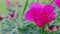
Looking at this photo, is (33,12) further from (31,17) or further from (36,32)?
(36,32)

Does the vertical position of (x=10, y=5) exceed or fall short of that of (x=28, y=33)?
it exceeds it

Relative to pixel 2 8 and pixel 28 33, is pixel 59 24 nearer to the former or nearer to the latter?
pixel 28 33

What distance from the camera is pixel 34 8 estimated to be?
2.12ft

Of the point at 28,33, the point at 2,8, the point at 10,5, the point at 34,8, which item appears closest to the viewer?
the point at 34,8

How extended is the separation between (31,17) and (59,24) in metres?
0.19

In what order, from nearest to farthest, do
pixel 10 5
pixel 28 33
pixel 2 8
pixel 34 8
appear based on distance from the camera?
pixel 34 8, pixel 28 33, pixel 10 5, pixel 2 8

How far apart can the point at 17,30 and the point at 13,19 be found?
0.07 metres

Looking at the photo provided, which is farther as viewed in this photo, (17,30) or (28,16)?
(17,30)

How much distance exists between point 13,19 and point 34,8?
0.19 m

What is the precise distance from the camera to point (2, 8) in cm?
297

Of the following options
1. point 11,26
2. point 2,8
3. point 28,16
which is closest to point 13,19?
point 11,26

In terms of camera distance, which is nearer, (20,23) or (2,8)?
(20,23)

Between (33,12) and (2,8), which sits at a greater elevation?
(33,12)

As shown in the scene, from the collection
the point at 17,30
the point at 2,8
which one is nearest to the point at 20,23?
the point at 17,30
